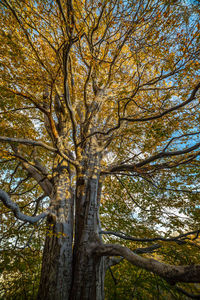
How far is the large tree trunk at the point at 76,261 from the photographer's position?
250 centimetres

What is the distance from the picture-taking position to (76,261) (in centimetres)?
277

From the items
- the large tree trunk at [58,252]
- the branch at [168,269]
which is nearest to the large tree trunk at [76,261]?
the large tree trunk at [58,252]

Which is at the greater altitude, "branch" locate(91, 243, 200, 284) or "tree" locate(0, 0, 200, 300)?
"tree" locate(0, 0, 200, 300)

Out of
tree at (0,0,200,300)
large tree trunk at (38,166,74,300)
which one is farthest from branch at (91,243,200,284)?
large tree trunk at (38,166,74,300)

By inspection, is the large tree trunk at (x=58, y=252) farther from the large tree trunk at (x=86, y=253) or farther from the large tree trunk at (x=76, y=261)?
the large tree trunk at (x=86, y=253)

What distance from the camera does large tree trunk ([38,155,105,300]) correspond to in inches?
98.3

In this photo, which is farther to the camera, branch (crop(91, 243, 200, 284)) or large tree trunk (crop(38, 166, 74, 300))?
large tree trunk (crop(38, 166, 74, 300))

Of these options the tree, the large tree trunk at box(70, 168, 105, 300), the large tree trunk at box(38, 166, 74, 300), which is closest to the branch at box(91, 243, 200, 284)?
the tree

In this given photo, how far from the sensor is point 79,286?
253 cm

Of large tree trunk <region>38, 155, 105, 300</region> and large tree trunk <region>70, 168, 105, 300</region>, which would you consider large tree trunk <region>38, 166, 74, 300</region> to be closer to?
large tree trunk <region>38, 155, 105, 300</region>

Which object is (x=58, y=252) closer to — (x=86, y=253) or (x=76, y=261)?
(x=76, y=261)

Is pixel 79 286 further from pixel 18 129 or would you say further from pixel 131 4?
pixel 131 4

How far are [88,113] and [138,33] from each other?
2.55 metres

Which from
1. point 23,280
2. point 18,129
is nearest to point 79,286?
point 23,280
